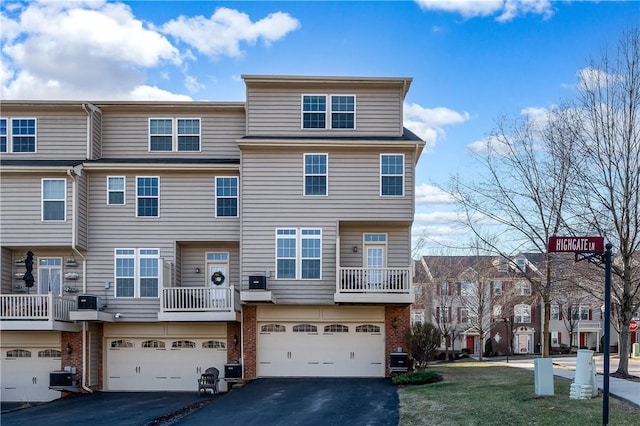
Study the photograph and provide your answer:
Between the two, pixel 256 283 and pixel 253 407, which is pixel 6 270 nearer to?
pixel 256 283

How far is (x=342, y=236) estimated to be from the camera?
878 inches

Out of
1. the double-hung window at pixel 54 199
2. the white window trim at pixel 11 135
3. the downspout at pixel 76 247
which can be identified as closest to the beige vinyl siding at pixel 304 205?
the downspout at pixel 76 247

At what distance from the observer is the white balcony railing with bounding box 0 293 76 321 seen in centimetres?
2088

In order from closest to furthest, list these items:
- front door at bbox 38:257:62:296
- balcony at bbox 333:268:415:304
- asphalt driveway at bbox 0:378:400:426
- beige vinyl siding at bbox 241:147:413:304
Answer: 1. asphalt driveway at bbox 0:378:400:426
2. balcony at bbox 333:268:415:304
3. beige vinyl siding at bbox 241:147:413:304
4. front door at bbox 38:257:62:296

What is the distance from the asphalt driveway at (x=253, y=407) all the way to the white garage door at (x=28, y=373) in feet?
5.79

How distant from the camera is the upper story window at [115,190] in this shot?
22.9 metres

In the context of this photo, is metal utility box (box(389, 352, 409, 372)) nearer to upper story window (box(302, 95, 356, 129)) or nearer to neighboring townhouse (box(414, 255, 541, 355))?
upper story window (box(302, 95, 356, 129))

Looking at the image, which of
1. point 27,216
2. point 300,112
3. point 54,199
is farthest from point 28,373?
point 300,112

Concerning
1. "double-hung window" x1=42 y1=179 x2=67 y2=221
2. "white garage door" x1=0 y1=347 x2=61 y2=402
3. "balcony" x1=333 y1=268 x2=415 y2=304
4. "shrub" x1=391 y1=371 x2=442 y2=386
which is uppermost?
"double-hung window" x1=42 y1=179 x2=67 y2=221

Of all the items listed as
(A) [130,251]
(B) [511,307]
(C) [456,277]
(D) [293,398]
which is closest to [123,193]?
(A) [130,251]

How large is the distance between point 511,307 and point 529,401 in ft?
106

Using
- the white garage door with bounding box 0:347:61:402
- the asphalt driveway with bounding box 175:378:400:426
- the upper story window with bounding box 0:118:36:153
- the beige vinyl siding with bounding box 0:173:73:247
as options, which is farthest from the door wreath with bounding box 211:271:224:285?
the upper story window with bounding box 0:118:36:153

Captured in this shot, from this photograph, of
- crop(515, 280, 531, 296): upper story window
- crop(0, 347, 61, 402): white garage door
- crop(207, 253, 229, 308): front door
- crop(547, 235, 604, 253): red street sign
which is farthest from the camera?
crop(515, 280, 531, 296): upper story window

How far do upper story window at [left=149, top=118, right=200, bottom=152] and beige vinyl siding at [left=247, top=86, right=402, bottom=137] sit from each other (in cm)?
289
